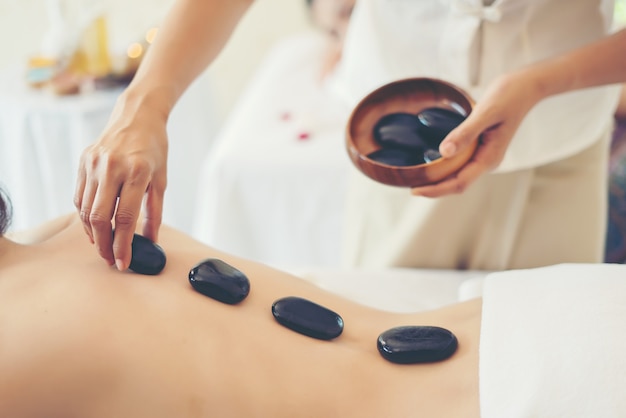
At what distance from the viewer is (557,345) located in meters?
0.77

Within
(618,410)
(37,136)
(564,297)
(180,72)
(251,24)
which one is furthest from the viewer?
(251,24)

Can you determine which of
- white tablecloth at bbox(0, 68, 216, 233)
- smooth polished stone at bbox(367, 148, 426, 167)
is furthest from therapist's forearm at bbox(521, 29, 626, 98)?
white tablecloth at bbox(0, 68, 216, 233)

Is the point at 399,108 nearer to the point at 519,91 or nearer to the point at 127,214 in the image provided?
the point at 519,91

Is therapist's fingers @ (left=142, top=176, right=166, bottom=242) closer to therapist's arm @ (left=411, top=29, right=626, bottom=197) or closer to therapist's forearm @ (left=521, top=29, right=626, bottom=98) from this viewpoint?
therapist's arm @ (left=411, top=29, right=626, bottom=197)

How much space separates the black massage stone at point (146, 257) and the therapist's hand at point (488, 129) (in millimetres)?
369

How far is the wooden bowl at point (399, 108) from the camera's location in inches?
39.8

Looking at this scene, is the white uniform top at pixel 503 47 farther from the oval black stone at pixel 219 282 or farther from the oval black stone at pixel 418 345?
the oval black stone at pixel 219 282

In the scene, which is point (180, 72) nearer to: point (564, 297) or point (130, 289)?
point (130, 289)

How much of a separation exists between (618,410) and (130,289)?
1.86ft

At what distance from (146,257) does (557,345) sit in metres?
0.51

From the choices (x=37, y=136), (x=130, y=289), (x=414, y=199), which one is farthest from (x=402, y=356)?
(x=37, y=136)

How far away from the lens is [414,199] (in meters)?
1.39

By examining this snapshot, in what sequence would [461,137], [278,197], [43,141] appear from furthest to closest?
1. [43,141]
2. [278,197]
3. [461,137]

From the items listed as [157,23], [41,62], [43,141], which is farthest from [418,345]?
[157,23]
